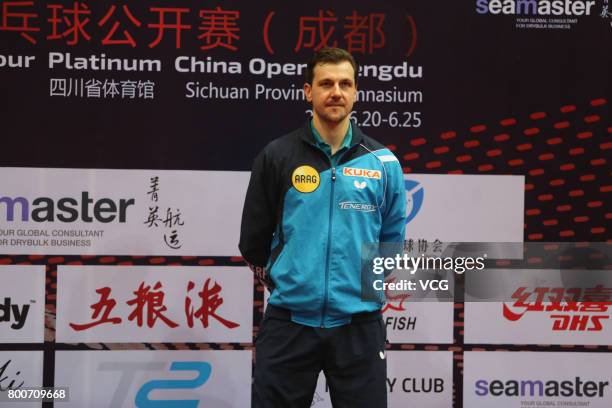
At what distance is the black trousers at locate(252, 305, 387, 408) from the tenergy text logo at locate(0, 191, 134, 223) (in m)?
1.18

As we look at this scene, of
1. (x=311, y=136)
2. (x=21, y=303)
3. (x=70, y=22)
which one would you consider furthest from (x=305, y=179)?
(x=21, y=303)

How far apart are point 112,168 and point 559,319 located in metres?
2.07

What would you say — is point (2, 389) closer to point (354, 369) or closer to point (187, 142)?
point (187, 142)

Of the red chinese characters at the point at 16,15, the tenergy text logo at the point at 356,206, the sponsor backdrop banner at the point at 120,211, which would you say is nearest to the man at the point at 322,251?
the tenergy text logo at the point at 356,206

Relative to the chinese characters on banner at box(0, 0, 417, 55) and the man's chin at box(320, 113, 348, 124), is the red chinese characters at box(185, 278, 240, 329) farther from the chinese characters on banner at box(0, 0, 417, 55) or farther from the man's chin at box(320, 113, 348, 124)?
the man's chin at box(320, 113, 348, 124)

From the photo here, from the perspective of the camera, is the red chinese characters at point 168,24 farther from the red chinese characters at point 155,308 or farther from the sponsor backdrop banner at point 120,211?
the red chinese characters at point 155,308

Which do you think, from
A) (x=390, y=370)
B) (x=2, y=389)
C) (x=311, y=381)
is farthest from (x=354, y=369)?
(x=2, y=389)

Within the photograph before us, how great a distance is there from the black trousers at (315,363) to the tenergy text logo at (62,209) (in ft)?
3.86

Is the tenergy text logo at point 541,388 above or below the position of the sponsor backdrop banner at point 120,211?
below

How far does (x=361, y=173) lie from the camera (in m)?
2.54

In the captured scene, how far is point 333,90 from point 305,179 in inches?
11.6

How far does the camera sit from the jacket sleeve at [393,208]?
8.57 feet

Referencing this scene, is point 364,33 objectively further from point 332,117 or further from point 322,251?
point 322,251

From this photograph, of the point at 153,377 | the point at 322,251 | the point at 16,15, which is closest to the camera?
the point at 322,251
